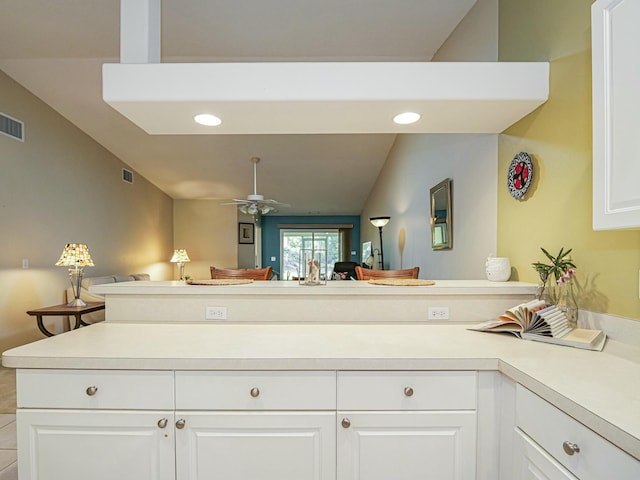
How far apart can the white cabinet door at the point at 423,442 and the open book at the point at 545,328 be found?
1.56ft

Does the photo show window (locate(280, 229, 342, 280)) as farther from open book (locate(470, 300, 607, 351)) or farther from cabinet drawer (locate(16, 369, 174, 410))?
cabinet drawer (locate(16, 369, 174, 410))

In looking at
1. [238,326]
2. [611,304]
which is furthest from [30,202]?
[611,304]

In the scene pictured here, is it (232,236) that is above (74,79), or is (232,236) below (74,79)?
below

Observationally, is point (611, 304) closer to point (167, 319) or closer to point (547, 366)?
point (547, 366)

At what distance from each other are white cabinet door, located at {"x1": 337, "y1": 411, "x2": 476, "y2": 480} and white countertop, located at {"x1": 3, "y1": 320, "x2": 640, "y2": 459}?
0.17 metres

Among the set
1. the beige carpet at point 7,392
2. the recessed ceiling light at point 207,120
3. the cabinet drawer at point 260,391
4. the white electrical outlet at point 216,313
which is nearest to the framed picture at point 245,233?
the beige carpet at point 7,392

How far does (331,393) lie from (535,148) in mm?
1581

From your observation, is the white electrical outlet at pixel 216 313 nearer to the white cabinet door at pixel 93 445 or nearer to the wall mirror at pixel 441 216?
the white cabinet door at pixel 93 445

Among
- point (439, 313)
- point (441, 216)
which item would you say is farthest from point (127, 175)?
point (439, 313)

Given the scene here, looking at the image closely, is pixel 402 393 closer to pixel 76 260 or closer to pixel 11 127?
pixel 76 260

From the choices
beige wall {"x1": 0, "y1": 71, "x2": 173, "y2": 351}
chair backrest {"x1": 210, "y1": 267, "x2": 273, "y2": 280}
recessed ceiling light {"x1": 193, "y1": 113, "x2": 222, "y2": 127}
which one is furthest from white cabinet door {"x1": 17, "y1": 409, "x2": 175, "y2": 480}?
beige wall {"x1": 0, "y1": 71, "x2": 173, "y2": 351}

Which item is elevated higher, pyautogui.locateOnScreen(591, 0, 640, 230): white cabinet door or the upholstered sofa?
pyautogui.locateOnScreen(591, 0, 640, 230): white cabinet door

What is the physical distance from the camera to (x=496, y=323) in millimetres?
1643

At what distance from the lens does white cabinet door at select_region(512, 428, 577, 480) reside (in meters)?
0.97
